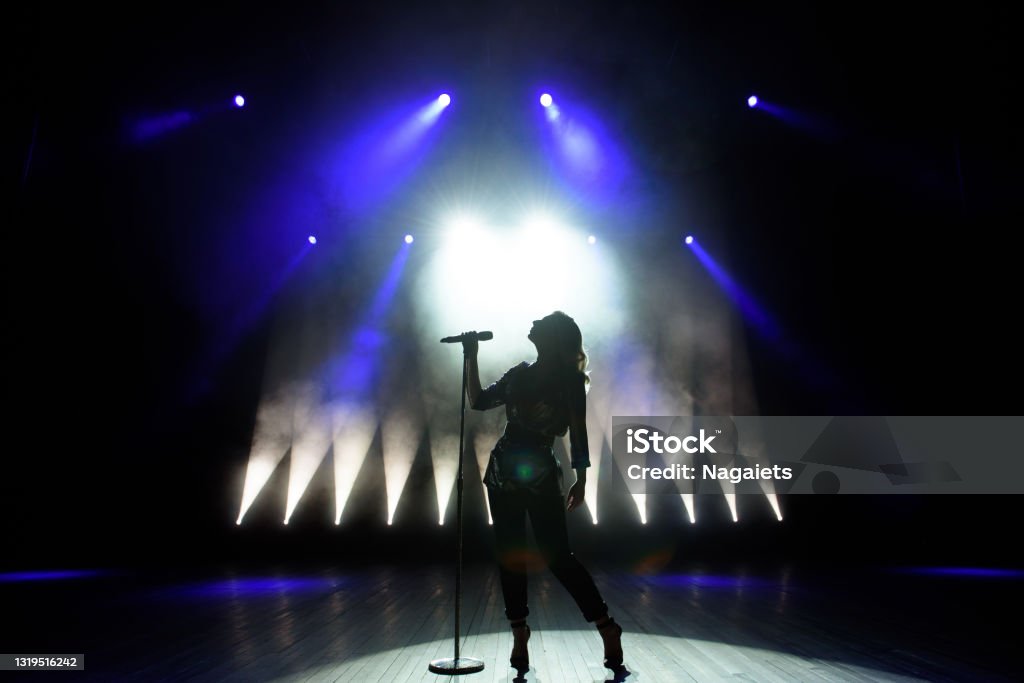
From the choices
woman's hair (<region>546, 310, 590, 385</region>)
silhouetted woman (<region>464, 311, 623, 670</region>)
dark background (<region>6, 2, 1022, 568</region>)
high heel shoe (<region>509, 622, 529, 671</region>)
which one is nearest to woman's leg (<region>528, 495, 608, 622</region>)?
silhouetted woman (<region>464, 311, 623, 670</region>)

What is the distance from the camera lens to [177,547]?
22.8ft

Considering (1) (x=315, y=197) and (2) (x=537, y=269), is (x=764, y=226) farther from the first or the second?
(1) (x=315, y=197)

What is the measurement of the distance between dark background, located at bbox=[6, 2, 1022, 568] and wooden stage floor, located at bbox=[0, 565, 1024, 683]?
6.35ft

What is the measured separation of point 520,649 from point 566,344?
1111 millimetres

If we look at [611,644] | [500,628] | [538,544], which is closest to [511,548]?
[538,544]

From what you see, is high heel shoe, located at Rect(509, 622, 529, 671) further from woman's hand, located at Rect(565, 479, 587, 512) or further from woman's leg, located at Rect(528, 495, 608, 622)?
woman's hand, located at Rect(565, 479, 587, 512)

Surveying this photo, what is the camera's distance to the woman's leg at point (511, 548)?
81.7 inches

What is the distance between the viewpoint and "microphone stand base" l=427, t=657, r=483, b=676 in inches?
86.3

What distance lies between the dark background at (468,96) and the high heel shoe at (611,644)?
195 inches

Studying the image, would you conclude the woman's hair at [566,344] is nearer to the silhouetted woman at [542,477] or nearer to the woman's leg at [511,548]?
the silhouetted woman at [542,477]

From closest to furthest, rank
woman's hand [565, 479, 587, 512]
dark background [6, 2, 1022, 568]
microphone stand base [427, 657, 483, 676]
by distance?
woman's hand [565, 479, 587, 512] → microphone stand base [427, 657, 483, 676] → dark background [6, 2, 1022, 568]

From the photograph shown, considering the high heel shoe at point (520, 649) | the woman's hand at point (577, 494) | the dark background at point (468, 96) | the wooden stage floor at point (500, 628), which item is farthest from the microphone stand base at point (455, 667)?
the dark background at point (468, 96)

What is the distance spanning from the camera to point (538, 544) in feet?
6.87

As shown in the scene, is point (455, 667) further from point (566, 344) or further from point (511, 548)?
A: point (566, 344)
